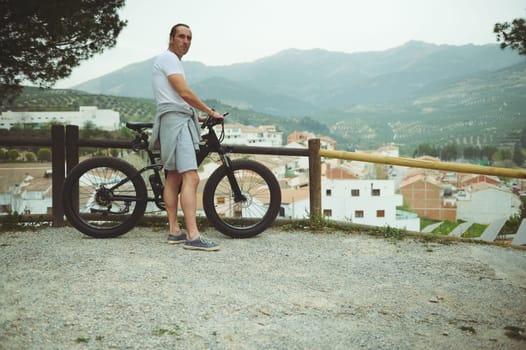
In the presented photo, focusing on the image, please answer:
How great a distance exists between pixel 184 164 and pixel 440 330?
2319 millimetres

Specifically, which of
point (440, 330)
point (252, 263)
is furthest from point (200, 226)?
point (440, 330)

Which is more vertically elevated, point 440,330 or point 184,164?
point 184,164

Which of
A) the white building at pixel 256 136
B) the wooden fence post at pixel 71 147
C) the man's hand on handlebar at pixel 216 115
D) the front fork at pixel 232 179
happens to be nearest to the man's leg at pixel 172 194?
the front fork at pixel 232 179

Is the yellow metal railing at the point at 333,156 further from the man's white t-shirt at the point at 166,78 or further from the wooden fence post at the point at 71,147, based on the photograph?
the wooden fence post at the point at 71,147

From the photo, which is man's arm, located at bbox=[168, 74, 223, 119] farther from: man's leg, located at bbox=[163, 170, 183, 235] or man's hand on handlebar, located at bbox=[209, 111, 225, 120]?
man's leg, located at bbox=[163, 170, 183, 235]

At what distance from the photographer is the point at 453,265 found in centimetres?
367

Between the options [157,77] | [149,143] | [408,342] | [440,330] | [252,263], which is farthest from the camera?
[149,143]

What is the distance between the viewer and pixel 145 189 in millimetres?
4293

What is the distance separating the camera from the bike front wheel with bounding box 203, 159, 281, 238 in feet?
14.1

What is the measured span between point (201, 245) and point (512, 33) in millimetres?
8351

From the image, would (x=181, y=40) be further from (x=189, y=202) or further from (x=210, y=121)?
(x=189, y=202)

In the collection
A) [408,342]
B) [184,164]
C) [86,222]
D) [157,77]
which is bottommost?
[408,342]

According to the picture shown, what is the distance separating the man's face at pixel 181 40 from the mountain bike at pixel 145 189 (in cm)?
66

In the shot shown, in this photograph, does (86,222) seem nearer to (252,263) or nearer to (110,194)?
(110,194)
